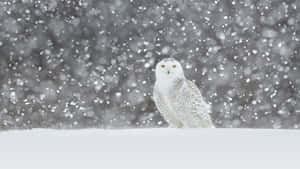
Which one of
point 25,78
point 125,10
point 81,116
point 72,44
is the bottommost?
point 81,116

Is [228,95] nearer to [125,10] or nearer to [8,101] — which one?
[125,10]

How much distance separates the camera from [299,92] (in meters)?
6.73

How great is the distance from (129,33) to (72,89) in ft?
3.91

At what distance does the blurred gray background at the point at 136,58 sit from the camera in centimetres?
662
